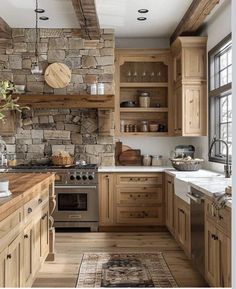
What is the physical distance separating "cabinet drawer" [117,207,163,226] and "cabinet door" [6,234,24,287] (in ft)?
10.2

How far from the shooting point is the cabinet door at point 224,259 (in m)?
2.70

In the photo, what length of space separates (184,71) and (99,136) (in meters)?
1.66

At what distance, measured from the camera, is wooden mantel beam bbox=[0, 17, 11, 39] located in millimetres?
5748

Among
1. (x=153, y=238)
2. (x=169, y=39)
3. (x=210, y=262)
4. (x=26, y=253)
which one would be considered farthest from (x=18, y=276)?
(x=169, y=39)

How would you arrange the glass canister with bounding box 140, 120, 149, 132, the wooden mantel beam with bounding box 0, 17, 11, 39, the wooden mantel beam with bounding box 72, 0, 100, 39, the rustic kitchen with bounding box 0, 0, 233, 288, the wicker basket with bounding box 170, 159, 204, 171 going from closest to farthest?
the rustic kitchen with bounding box 0, 0, 233, 288
the wooden mantel beam with bounding box 72, 0, 100, 39
the wicker basket with bounding box 170, 159, 204, 171
the wooden mantel beam with bounding box 0, 17, 11, 39
the glass canister with bounding box 140, 120, 149, 132

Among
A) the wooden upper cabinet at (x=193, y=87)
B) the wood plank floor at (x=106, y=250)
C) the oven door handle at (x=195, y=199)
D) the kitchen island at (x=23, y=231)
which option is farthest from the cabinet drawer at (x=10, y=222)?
the wooden upper cabinet at (x=193, y=87)

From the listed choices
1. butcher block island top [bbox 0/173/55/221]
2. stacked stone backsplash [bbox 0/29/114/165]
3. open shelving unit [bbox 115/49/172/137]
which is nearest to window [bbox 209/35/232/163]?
open shelving unit [bbox 115/49/172/137]

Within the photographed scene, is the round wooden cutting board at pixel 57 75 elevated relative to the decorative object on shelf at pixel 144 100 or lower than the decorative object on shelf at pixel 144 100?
elevated

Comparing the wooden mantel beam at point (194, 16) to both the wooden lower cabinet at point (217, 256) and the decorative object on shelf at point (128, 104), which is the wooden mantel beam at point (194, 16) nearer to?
the decorative object on shelf at point (128, 104)

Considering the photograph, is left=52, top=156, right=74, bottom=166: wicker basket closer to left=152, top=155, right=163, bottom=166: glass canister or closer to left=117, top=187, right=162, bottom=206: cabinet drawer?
left=117, top=187, right=162, bottom=206: cabinet drawer

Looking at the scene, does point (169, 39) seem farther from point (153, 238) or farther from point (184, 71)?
point (153, 238)

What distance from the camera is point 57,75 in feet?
20.4

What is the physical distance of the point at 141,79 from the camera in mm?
6664

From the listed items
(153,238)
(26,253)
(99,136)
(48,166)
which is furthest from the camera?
(99,136)
